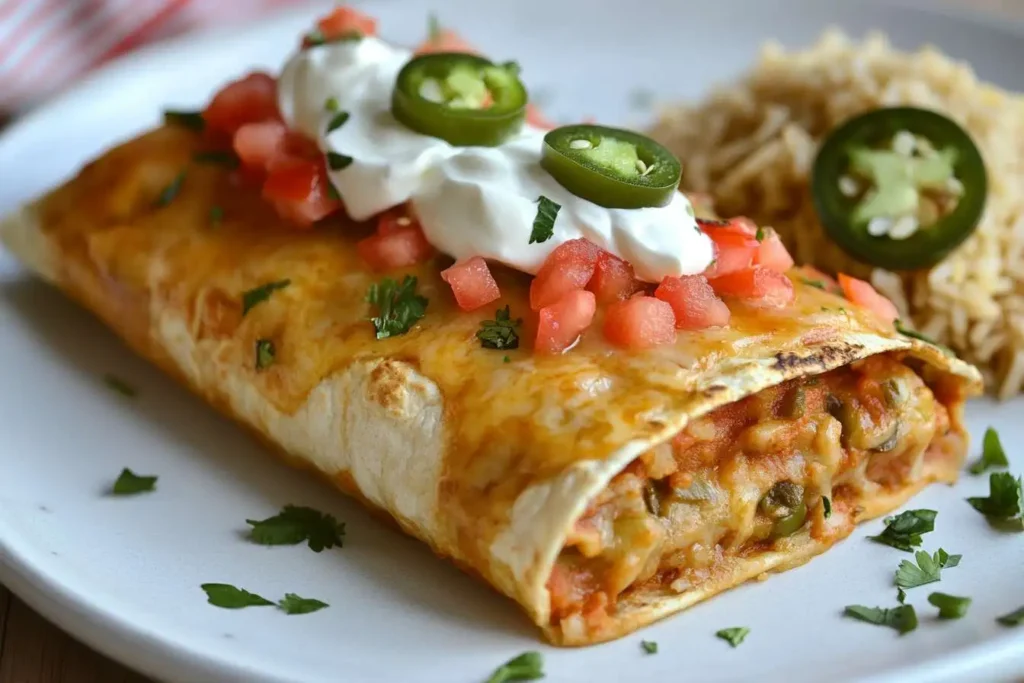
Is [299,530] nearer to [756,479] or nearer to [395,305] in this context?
[395,305]

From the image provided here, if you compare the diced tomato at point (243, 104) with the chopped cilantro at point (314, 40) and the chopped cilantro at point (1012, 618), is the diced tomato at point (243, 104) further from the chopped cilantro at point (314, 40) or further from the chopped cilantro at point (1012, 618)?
the chopped cilantro at point (1012, 618)

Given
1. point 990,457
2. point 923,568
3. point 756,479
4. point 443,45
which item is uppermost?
point 443,45

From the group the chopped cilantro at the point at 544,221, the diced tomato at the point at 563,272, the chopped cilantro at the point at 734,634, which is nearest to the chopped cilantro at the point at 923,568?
the chopped cilantro at the point at 734,634

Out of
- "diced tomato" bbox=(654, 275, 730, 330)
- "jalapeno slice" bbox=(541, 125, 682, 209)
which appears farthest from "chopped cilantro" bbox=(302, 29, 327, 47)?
"diced tomato" bbox=(654, 275, 730, 330)

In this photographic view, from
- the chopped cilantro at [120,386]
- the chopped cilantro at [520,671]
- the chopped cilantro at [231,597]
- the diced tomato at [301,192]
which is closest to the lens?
the chopped cilantro at [520,671]

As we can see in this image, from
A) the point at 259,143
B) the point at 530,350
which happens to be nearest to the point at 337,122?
the point at 259,143

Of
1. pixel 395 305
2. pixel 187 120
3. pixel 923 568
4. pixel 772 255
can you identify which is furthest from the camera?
pixel 187 120
